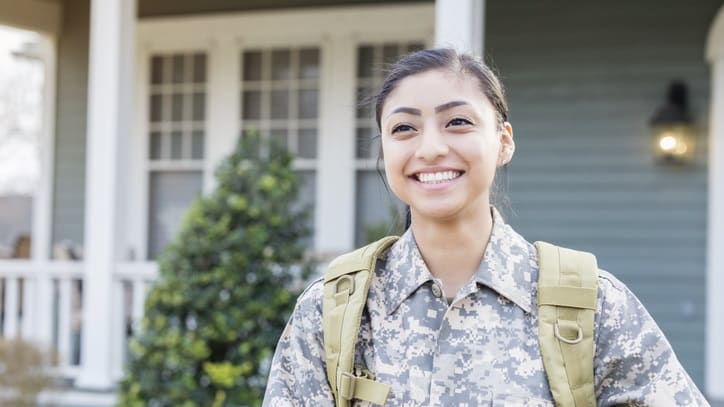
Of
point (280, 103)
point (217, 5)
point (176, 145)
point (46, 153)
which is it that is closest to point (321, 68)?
point (280, 103)

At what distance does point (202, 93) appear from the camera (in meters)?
7.07

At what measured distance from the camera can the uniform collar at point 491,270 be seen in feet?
4.75

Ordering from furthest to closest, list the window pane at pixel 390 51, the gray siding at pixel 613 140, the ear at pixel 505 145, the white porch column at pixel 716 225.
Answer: the window pane at pixel 390 51 → the gray siding at pixel 613 140 → the white porch column at pixel 716 225 → the ear at pixel 505 145

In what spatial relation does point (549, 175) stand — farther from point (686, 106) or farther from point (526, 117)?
point (686, 106)

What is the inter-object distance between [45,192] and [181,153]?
4.03ft

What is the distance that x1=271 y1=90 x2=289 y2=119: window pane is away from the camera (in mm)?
6910

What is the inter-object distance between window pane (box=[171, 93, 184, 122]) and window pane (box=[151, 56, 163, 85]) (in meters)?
0.19

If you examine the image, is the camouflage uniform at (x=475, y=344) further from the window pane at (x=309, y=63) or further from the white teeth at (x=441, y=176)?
the window pane at (x=309, y=63)

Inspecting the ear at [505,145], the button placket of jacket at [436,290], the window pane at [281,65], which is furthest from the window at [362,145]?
the button placket of jacket at [436,290]

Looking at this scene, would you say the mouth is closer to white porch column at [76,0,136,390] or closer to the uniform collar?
the uniform collar

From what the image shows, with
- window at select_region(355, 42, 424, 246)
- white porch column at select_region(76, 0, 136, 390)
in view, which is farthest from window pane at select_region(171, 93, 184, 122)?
white porch column at select_region(76, 0, 136, 390)

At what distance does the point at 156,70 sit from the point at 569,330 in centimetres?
627

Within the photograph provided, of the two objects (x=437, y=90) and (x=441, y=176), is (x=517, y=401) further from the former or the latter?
(x=437, y=90)

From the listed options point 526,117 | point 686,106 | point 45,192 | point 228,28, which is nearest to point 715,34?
point 686,106
